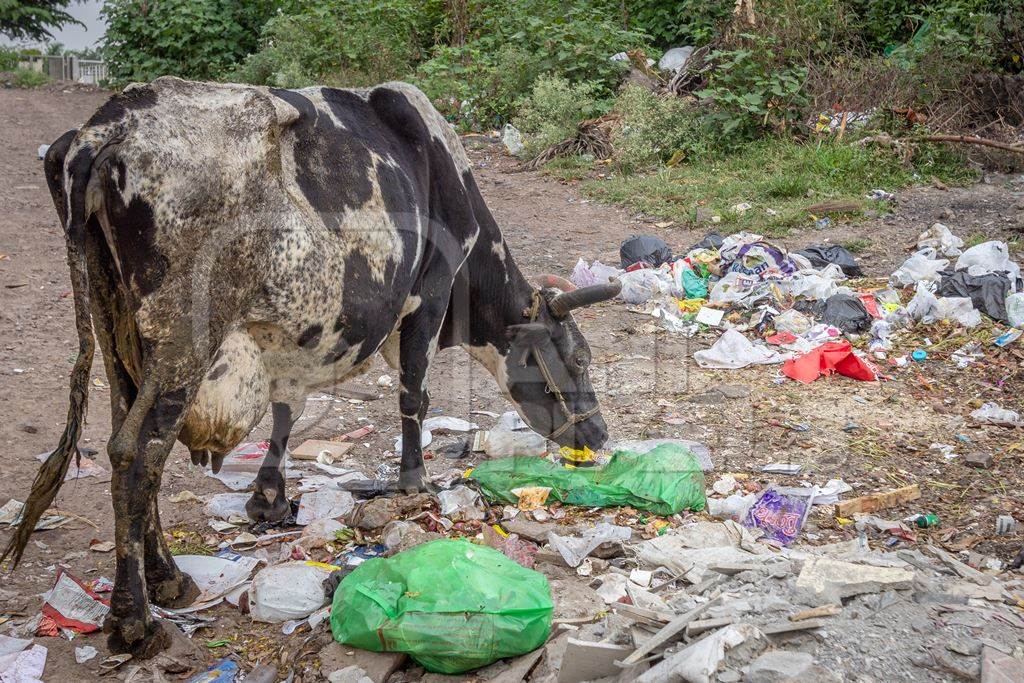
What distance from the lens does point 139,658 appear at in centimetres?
344

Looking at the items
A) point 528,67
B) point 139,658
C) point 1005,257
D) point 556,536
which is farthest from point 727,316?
point 528,67

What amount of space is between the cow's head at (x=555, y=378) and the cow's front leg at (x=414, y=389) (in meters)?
0.62

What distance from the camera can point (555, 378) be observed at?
5320mm

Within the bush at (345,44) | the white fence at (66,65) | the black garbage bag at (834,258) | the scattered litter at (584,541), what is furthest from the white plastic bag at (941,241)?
→ the white fence at (66,65)

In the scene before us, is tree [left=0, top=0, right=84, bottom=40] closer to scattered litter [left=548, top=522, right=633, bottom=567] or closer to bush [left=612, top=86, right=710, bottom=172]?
bush [left=612, top=86, right=710, bottom=172]

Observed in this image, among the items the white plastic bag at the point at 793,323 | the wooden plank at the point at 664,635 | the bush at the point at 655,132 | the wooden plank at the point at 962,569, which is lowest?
the wooden plank at the point at 962,569

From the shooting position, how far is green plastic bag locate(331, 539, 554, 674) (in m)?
3.26

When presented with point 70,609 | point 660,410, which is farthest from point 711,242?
point 70,609

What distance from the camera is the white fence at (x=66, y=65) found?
2150 cm

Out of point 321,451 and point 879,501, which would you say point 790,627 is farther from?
point 321,451

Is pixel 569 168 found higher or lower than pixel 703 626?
higher

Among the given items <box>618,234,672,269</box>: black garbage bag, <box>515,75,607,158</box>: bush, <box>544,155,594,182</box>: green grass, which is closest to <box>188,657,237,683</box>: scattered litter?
<box>618,234,672,269</box>: black garbage bag

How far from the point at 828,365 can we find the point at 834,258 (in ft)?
5.94

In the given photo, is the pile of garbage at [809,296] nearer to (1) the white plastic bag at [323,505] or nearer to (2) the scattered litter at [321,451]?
(2) the scattered litter at [321,451]
